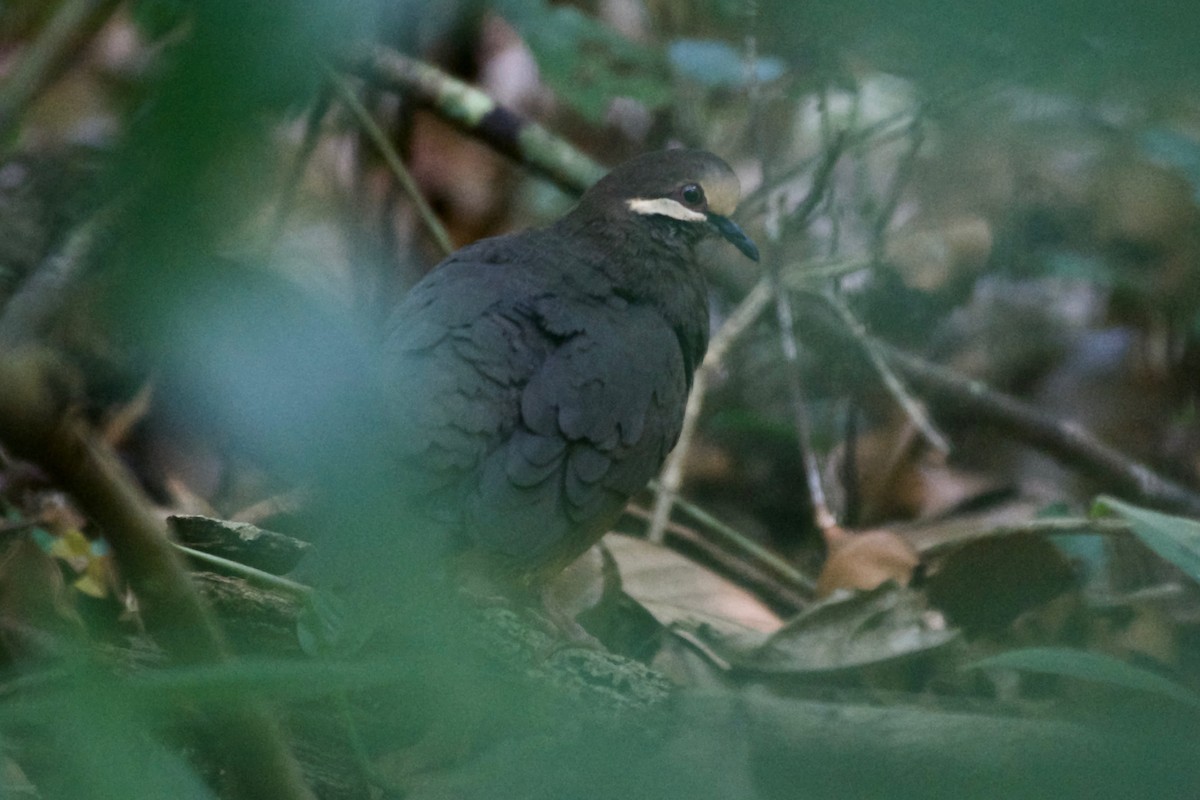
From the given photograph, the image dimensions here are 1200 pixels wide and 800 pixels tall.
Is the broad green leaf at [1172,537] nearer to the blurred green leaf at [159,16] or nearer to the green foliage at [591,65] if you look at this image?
the green foliage at [591,65]

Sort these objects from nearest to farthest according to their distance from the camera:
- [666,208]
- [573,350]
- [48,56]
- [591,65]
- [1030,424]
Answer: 1. [48,56]
2. [573,350]
3. [666,208]
4. [591,65]
5. [1030,424]

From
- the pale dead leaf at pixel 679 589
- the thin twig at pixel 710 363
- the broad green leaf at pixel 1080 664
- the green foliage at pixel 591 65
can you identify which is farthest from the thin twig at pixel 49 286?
the thin twig at pixel 710 363

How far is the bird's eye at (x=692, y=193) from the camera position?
154 inches

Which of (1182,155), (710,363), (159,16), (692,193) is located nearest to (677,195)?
(692,193)

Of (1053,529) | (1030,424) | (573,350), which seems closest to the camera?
(573,350)

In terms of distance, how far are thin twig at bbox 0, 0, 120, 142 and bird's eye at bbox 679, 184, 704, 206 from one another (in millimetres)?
3207

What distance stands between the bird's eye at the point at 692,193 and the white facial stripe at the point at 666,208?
3cm

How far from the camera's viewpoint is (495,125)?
5.32 metres

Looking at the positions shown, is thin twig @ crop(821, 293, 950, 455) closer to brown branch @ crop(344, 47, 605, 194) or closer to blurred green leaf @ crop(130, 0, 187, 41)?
brown branch @ crop(344, 47, 605, 194)

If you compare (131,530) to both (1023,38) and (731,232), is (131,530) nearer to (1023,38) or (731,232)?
(1023,38)

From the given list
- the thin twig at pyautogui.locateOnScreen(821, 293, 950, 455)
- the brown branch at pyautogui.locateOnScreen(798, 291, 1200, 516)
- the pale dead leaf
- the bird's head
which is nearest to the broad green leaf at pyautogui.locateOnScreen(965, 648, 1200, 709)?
the pale dead leaf

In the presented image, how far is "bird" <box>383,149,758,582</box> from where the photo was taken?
114 inches

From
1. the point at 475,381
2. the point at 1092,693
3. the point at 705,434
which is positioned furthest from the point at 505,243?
the point at 705,434

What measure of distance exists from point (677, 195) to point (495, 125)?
1658mm
